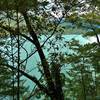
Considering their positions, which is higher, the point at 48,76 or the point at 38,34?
the point at 38,34

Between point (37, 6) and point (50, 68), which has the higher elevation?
point (37, 6)

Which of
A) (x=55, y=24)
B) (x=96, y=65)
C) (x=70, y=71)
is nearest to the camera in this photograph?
(x=55, y=24)

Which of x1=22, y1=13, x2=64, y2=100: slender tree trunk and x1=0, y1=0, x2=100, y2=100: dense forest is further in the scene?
x1=22, y1=13, x2=64, y2=100: slender tree trunk

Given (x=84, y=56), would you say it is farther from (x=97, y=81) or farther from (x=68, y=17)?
(x=68, y=17)

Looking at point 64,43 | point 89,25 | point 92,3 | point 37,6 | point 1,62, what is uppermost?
point 89,25

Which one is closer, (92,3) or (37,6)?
(37,6)

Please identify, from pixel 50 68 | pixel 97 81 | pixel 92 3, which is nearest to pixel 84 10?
pixel 92 3

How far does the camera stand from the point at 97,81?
11.5m

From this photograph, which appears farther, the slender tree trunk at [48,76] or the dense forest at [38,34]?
the slender tree trunk at [48,76]

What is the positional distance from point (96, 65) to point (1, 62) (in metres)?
5.08

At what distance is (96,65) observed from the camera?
9.53 meters

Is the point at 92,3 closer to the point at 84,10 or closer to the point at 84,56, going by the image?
the point at 84,10

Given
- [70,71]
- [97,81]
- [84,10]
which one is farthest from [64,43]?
[97,81]

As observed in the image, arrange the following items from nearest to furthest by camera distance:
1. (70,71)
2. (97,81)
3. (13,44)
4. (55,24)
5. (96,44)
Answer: (13,44) < (55,24) < (96,44) < (70,71) < (97,81)
